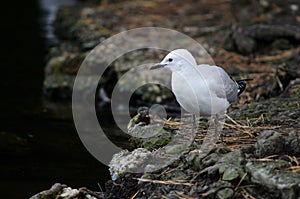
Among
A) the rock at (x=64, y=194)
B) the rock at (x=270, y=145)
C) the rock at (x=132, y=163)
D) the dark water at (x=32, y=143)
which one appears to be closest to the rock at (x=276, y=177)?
the rock at (x=270, y=145)

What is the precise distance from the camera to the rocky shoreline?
4102 millimetres

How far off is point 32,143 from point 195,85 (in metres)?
2.64

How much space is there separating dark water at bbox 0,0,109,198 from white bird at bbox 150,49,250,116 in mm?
1086

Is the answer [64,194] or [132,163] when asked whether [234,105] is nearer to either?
[132,163]

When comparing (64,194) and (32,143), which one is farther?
(32,143)

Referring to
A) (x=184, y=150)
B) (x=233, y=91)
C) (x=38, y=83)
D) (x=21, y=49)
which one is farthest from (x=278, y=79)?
(x=21, y=49)

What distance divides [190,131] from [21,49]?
8.30 m

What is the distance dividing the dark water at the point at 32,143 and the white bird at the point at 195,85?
1086 mm

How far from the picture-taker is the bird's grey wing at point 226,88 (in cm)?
→ 519

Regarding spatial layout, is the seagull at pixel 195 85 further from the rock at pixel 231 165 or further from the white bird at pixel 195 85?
the rock at pixel 231 165

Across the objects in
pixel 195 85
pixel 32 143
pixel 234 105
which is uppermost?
pixel 195 85

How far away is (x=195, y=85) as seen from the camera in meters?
4.95

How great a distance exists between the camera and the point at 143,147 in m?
5.11

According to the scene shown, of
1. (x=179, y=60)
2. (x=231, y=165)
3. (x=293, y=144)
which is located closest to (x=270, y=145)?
(x=293, y=144)
